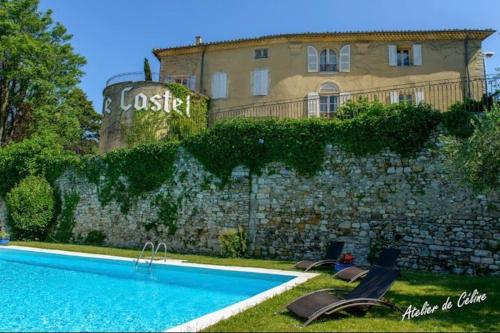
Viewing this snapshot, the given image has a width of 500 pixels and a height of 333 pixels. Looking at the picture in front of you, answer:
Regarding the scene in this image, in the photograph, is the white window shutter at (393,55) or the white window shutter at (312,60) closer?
the white window shutter at (393,55)

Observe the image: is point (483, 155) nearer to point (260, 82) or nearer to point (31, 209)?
point (260, 82)

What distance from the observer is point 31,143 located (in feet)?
66.4

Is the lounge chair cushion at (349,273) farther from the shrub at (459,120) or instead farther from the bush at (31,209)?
the bush at (31,209)

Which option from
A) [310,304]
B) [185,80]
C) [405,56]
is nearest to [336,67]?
[405,56]

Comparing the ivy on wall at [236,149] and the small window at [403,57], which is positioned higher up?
the small window at [403,57]

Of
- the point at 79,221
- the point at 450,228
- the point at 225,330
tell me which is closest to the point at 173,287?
the point at 225,330

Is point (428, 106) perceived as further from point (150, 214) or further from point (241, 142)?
point (150, 214)

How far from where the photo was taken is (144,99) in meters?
20.3

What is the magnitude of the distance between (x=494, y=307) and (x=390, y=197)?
5.68 metres

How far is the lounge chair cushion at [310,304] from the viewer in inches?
218

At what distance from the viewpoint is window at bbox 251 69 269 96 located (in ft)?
72.8

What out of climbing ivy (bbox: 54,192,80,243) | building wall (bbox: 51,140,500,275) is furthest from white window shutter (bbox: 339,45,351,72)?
climbing ivy (bbox: 54,192,80,243)

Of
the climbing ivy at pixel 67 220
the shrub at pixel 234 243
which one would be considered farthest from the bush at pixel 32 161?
the shrub at pixel 234 243

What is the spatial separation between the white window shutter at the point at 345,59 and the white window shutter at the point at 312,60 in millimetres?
1383
